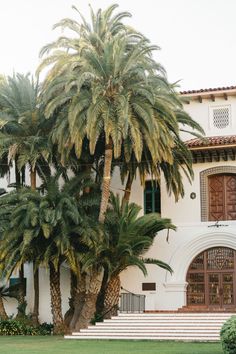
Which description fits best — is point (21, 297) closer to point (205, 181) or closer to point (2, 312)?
point (2, 312)

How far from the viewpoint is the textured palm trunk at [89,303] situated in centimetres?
2817

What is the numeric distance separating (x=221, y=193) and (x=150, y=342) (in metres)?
9.90

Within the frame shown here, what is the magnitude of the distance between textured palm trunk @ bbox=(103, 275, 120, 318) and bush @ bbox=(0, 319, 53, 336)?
3287mm

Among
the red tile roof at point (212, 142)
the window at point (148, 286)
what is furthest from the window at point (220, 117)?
the window at point (148, 286)

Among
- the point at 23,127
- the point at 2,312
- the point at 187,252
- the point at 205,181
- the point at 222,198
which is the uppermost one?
the point at 23,127

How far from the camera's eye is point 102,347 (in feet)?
72.3

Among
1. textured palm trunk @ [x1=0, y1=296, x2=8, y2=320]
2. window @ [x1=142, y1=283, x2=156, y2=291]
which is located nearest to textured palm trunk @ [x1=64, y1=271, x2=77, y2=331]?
textured palm trunk @ [x1=0, y1=296, x2=8, y2=320]

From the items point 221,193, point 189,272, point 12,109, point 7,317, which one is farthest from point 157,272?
point 12,109

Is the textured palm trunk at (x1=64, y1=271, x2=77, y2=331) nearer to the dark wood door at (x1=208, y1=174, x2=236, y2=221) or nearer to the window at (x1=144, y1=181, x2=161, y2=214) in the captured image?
the window at (x1=144, y1=181, x2=161, y2=214)

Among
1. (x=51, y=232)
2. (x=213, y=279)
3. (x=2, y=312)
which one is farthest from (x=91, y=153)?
(x=2, y=312)

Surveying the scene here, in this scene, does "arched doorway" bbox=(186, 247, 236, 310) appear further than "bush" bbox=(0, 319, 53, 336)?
Yes

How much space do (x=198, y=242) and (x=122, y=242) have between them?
458 centimetres

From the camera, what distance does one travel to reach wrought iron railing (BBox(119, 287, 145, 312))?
30.5 metres

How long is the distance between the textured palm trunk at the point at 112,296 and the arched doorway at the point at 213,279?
12.0ft
